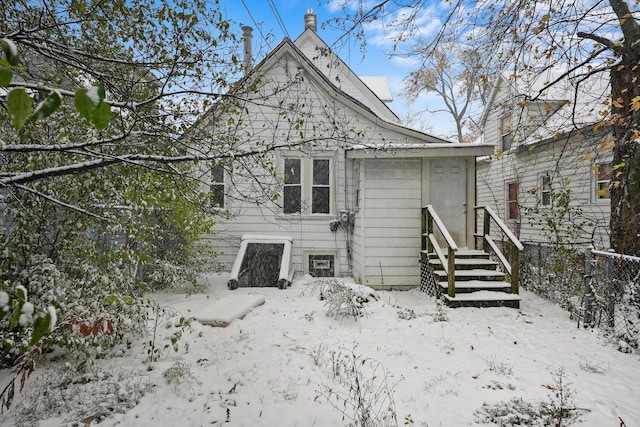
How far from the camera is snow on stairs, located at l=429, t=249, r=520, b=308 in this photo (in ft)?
21.6

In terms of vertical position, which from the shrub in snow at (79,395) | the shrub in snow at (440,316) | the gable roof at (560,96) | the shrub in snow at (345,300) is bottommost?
the shrub in snow at (79,395)

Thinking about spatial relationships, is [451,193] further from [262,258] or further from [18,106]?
[18,106]

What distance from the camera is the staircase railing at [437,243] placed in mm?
6629

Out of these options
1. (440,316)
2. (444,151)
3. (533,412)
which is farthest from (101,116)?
(444,151)

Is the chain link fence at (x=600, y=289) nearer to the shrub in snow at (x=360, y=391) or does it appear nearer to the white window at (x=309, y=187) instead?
the shrub in snow at (x=360, y=391)

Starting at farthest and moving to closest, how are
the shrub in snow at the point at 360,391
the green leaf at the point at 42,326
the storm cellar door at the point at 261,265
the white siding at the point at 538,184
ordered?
the white siding at the point at 538,184
the storm cellar door at the point at 261,265
the shrub in snow at the point at 360,391
the green leaf at the point at 42,326

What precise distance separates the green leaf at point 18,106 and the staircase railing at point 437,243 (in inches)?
257

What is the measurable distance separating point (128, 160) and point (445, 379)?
3659 millimetres

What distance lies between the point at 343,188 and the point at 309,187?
0.91 metres

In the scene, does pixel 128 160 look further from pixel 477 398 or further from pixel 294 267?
pixel 294 267

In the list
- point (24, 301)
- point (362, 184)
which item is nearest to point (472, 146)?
point (362, 184)

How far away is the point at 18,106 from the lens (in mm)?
811

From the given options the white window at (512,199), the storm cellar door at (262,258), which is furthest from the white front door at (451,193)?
the white window at (512,199)

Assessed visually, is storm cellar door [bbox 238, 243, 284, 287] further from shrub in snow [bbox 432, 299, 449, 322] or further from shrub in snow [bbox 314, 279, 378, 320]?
shrub in snow [bbox 432, 299, 449, 322]
